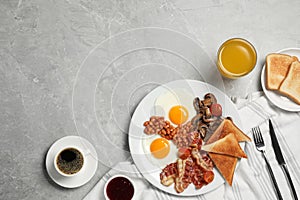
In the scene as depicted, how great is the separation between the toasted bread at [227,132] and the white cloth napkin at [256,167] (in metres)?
0.04

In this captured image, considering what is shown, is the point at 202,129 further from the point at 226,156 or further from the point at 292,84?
the point at 292,84

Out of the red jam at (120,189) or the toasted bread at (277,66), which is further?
the toasted bread at (277,66)

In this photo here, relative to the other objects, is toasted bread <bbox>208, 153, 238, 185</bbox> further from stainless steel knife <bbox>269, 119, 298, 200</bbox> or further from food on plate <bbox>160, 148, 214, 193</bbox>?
stainless steel knife <bbox>269, 119, 298, 200</bbox>

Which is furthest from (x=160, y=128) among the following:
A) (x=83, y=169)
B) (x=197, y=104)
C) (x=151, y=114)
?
(x=83, y=169)

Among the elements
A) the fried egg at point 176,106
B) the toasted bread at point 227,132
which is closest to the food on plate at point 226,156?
the toasted bread at point 227,132

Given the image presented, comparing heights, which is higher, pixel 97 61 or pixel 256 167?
pixel 97 61

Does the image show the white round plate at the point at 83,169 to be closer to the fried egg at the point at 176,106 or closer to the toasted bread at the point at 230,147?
the fried egg at the point at 176,106

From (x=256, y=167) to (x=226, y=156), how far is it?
0.13 m

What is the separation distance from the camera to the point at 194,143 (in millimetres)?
1647

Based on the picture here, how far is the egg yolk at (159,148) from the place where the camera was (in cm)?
164

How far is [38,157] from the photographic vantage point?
1.68m

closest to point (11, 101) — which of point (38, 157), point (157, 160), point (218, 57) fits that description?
point (38, 157)

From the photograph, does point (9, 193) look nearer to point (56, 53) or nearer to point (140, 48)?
point (56, 53)

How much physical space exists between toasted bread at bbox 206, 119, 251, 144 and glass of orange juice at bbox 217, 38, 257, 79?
170 millimetres
